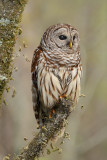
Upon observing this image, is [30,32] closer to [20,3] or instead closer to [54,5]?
[54,5]

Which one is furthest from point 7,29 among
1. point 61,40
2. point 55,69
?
point 61,40

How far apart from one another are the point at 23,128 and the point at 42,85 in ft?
22.1

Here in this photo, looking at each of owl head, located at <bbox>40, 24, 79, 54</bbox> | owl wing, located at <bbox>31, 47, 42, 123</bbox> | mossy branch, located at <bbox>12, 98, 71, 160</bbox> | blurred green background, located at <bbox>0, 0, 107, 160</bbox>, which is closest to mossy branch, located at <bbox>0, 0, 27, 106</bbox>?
mossy branch, located at <bbox>12, 98, 71, 160</bbox>

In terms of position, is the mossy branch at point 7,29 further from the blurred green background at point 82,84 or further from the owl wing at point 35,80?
the blurred green background at point 82,84

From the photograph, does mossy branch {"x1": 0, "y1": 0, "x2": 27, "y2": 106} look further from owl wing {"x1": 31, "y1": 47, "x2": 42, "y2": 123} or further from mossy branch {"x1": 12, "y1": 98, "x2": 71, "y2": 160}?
owl wing {"x1": 31, "y1": 47, "x2": 42, "y2": 123}

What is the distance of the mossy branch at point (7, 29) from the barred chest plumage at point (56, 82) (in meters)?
2.17

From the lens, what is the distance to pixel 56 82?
6133mm

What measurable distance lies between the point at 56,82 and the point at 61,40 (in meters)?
0.83

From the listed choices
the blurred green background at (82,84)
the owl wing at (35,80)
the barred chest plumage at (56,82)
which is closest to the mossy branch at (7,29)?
the barred chest plumage at (56,82)

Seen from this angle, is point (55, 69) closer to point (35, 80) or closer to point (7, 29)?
point (35, 80)

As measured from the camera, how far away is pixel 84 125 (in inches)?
607

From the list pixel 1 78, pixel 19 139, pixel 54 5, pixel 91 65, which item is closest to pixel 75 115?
pixel 19 139

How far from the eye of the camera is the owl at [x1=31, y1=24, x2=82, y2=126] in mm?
6117

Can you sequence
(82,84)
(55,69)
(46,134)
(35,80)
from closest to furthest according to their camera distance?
(46,134), (55,69), (35,80), (82,84)
